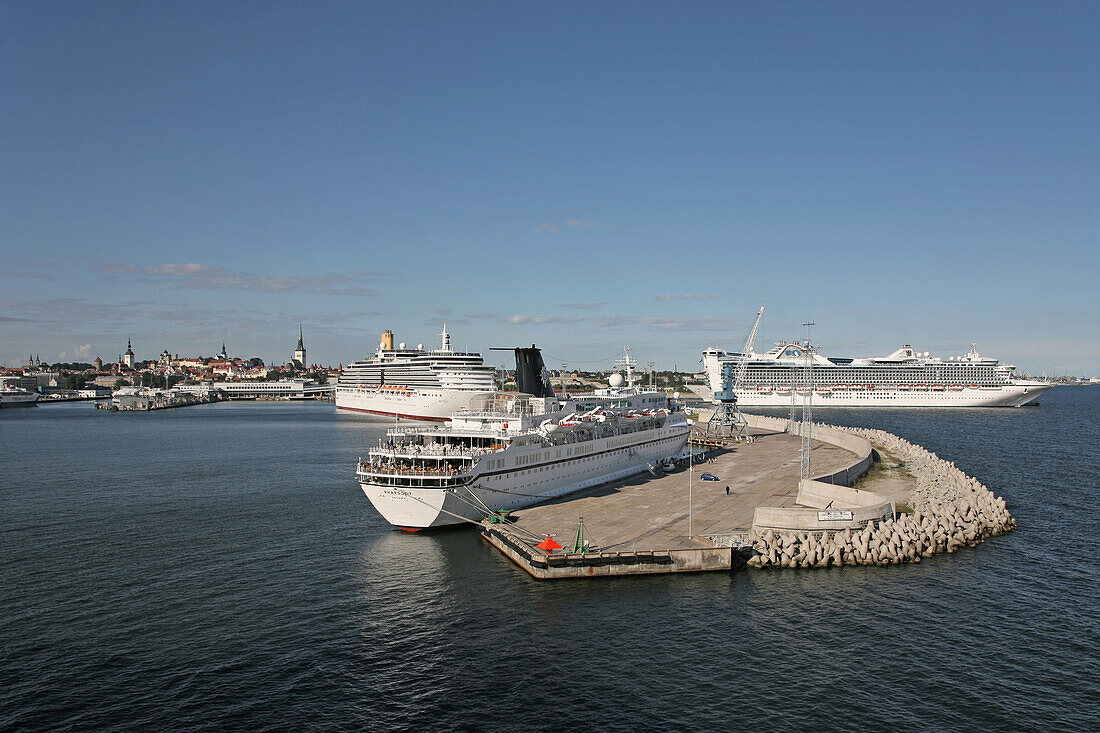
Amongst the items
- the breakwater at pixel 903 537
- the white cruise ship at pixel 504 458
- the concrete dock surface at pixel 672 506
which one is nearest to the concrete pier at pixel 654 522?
the concrete dock surface at pixel 672 506

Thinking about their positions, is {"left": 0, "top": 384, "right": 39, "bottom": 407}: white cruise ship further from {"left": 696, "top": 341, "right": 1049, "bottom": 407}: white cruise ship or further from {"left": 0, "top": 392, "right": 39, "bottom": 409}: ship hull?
{"left": 696, "top": 341, "right": 1049, "bottom": 407}: white cruise ship

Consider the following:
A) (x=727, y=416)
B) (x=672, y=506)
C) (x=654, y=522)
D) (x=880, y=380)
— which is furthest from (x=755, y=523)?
(x=880, y=380)

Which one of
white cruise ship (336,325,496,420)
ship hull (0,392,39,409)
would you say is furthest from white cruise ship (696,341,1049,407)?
ship hull (0,392,39,409)

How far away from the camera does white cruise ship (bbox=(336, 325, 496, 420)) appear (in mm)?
114938

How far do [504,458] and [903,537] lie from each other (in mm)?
21523

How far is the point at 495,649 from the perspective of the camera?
22.2 meters

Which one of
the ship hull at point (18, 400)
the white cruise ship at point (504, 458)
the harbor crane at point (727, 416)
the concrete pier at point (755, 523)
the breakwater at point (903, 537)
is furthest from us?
the ship hull at point (18, 400)

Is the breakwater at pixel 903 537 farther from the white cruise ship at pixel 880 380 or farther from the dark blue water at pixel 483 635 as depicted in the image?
the white cruise ship at pixel 880 380

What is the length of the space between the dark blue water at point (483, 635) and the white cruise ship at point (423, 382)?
243 ft

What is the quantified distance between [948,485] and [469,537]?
102 ft

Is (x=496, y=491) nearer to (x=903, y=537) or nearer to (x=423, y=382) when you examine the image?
(x=903, y=537)

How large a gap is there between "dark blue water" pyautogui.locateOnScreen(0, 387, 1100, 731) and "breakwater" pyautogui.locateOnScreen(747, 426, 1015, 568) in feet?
2.99

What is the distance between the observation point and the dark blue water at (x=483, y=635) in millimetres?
18406

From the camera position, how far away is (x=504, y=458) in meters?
39.0
